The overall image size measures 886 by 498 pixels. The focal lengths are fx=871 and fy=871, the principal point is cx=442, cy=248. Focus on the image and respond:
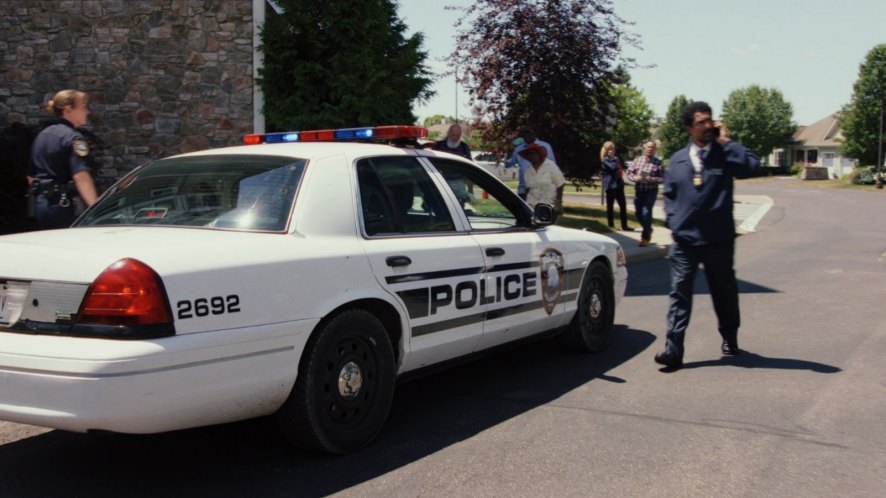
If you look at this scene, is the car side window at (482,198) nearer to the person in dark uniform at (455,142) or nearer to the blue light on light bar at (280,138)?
the blue light on light bar at (280,138)

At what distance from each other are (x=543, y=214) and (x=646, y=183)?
29.5 feet

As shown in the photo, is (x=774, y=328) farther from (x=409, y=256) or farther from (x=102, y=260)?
(x=102, y=260)

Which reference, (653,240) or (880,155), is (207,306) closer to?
(653,240)

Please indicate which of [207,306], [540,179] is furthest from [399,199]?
[540,179]

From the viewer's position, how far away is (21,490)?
157 inches

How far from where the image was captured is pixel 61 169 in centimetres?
618

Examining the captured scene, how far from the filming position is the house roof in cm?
9279

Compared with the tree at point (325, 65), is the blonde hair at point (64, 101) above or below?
below

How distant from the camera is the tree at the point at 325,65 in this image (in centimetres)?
1270

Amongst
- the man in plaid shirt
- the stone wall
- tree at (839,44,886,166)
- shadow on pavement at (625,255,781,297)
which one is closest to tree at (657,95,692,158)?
tree at (839,44,886,166)

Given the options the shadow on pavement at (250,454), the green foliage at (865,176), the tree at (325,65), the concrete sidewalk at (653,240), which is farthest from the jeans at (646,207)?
the green foliage at (865,176)

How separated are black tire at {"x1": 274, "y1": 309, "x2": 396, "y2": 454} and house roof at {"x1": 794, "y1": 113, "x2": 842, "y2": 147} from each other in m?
95.3

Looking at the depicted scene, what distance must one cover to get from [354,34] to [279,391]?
9559mm

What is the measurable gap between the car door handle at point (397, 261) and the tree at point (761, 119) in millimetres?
90685
